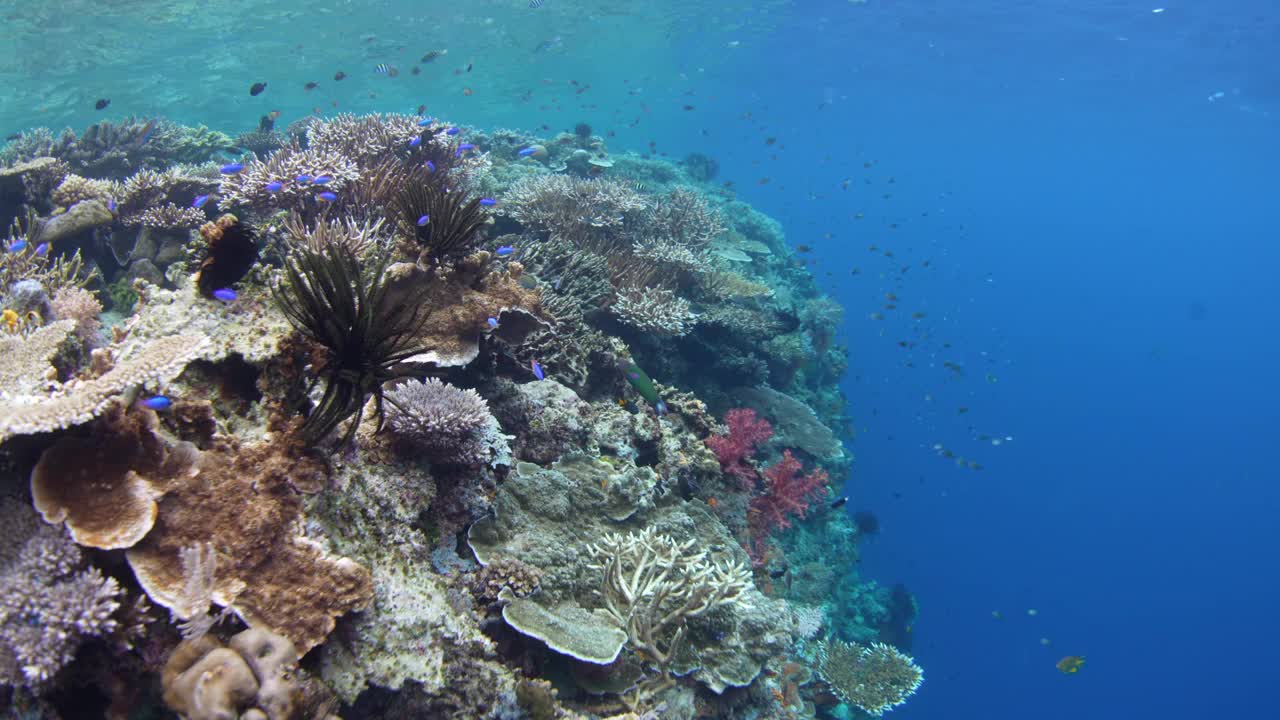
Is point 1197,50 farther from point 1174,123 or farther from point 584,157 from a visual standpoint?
point 584,157

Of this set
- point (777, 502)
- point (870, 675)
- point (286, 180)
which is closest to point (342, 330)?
point (286, 180)

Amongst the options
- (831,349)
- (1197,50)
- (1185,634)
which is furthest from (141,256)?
(1185,634)

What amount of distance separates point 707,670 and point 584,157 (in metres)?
14.0

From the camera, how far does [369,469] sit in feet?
11.5

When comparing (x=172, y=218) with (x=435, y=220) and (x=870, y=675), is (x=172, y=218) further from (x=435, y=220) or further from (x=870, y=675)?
(x=870, y=675)

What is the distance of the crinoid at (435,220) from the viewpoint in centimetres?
444

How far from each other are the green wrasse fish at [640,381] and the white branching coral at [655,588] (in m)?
2.21

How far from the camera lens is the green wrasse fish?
6902mm

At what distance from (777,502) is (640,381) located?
3097mm

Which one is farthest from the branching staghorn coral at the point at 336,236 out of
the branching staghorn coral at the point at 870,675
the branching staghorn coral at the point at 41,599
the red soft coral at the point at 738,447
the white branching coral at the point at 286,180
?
the branching staghorn coral at the point at 870,675

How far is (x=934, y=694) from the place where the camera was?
51.3 m

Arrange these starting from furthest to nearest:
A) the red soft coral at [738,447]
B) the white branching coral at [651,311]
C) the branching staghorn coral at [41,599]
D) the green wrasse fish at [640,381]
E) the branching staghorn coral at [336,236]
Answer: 1. the white branching coral at [651,311]
2. the red soft coral at [738,447]
3. the green wrasse fish at [640,381]
4. the branching staghorn coral at [336,236]
5. the branching staghorn coral at [41,599]

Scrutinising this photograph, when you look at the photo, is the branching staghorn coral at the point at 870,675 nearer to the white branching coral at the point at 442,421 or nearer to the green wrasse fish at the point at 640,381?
the green wrasse fish at the point at 640,381

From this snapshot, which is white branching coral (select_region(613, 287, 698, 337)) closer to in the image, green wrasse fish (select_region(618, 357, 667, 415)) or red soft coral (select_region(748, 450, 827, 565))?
green wrasse fish (select_region(618, 357, 667, 415))
